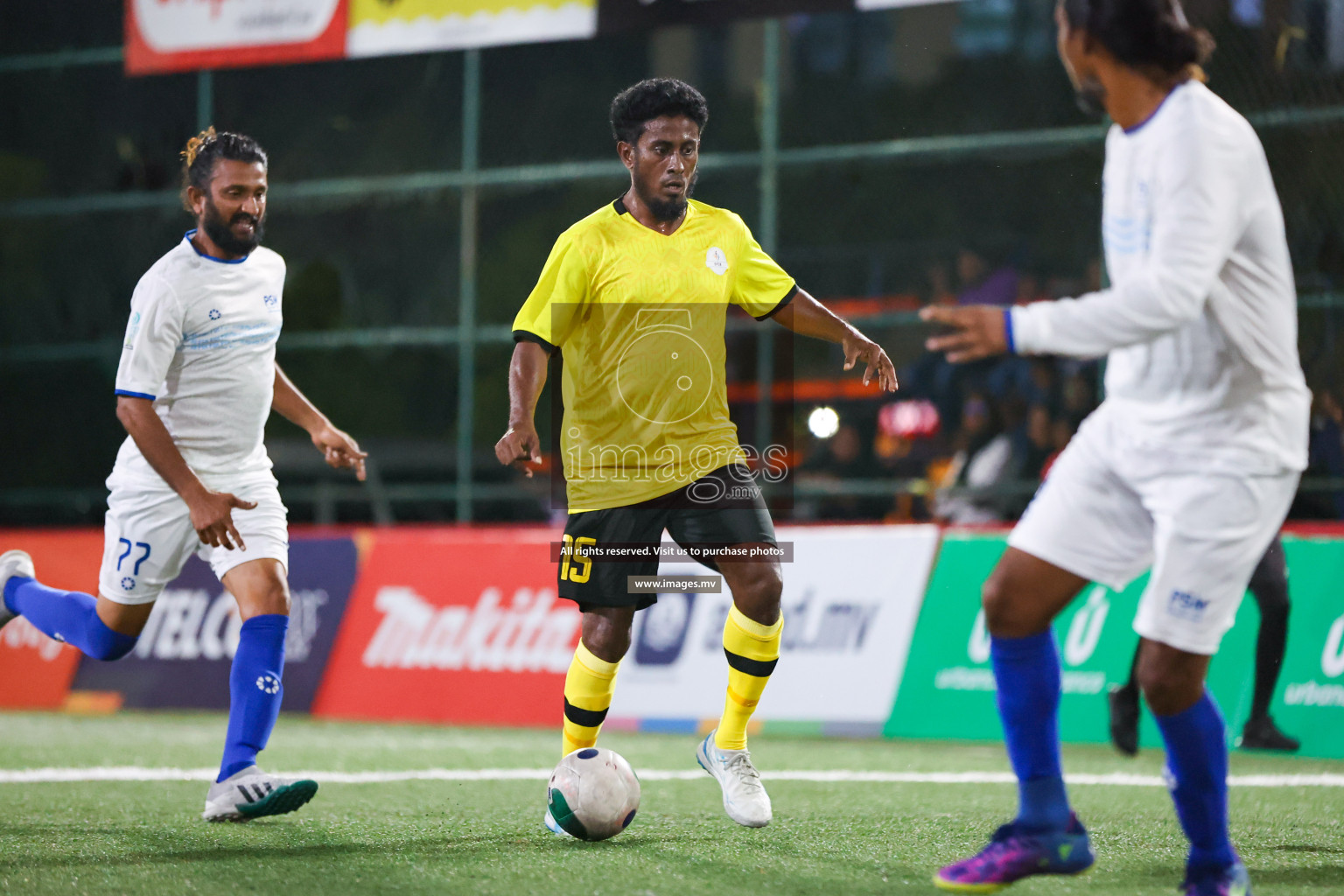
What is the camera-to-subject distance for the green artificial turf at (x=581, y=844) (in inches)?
162

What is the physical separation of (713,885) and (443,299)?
37.3 ft

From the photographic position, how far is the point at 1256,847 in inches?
187

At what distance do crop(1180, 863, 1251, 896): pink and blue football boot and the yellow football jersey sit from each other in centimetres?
211

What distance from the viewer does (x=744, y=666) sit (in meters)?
5.36

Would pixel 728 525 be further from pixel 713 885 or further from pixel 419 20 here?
pixel 419 20

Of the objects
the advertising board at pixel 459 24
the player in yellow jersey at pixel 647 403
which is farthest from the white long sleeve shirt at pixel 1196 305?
the advertising board at pixel 459 24

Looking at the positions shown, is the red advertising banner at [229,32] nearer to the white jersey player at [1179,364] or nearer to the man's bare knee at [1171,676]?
the white jersey player at [1179,364]

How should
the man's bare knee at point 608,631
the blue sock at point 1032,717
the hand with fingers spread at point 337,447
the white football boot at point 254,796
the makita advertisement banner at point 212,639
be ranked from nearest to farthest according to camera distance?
the blue sock at point 1032,717, the white football boot at point 254,796, the man's bare knee at point 608,631, the hand with fingers spread at point 337,447, the makita advertisement banner at point 212,639

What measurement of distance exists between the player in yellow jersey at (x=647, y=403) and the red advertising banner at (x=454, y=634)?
3.94 meters

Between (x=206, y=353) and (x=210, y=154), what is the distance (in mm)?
700

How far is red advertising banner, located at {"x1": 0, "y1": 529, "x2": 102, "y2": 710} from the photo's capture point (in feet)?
33.6

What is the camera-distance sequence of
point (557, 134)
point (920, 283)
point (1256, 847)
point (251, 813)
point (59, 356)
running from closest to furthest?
point (1256, 847) → point (251, 813) → point (920, 283) → point (557, 134) → point (59, 356)

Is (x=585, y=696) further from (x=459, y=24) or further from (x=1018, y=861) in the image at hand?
(x=459, y=24)

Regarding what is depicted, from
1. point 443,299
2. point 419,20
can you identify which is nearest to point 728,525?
point 419,20
